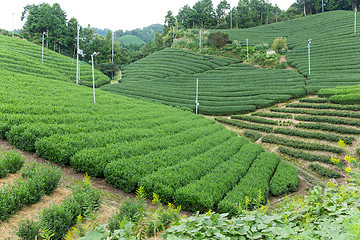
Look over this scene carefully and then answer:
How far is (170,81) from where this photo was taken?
34.2 metres

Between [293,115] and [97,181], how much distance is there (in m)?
17.9

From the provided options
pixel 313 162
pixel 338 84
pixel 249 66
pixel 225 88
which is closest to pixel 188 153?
pixel 313 162

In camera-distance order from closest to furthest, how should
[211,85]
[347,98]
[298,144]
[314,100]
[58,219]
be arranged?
[58,219], [298,144], [347,98], [314,100], [211,85]

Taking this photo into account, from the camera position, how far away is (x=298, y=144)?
15.8 meters

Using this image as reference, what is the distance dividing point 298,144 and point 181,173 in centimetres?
1074

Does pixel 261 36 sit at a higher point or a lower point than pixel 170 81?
higher

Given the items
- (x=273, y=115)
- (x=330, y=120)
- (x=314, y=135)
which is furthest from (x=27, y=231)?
(x=273, y=115)

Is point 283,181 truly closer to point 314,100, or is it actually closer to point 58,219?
point 58,219

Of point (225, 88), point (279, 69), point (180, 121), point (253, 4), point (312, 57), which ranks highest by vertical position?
point (253, 4)

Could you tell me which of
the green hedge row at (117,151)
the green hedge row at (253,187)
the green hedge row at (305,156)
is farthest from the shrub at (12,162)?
the green hedge row at (305,156)

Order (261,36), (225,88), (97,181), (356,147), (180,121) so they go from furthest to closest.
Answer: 1. (261,36)
2. (225,88)
3. (180,121)
4. (356,147)
5. (97,181)

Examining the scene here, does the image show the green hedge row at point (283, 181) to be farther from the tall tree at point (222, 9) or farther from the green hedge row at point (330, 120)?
the tall tree at point (222, 9)

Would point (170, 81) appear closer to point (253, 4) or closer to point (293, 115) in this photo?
point (293, 115)

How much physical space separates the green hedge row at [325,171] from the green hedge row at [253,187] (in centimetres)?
219
